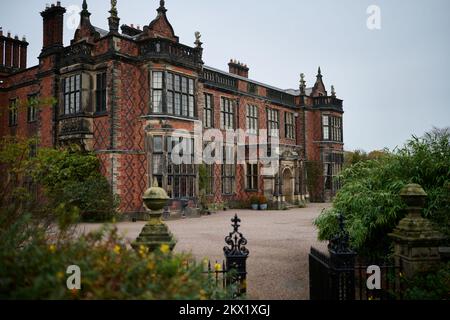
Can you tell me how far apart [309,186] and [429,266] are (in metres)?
26.5

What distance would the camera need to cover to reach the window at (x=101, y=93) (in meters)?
17.9

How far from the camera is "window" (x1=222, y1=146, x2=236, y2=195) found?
81.6 ft

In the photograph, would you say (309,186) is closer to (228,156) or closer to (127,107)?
(228,156)

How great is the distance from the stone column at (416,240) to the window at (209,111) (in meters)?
18.6

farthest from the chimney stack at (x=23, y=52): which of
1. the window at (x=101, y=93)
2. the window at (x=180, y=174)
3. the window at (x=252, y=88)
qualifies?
the window at (x=252, y=88)

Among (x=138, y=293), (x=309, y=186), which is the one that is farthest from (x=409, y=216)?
(x=309, y=186)

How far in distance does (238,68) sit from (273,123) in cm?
595

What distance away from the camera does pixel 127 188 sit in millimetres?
17562

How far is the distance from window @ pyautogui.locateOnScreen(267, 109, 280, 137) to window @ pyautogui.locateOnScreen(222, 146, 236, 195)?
4754mm

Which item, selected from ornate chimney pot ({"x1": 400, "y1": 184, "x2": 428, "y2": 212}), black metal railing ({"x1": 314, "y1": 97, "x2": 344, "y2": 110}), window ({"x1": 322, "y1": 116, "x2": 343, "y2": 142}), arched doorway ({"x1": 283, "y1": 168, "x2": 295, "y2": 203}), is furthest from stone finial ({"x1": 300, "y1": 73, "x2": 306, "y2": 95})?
ornate chimney pot ({"x1": 400, "y1": 184, "x2": 428, "y2": 212})

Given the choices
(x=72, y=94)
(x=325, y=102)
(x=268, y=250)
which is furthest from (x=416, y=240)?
(x=325, y=102)

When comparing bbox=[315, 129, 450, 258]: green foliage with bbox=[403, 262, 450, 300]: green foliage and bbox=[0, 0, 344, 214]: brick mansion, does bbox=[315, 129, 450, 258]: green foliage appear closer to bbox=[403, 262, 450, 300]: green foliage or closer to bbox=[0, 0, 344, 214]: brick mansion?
bbox=[403, 262, 450, 300]: green foliage

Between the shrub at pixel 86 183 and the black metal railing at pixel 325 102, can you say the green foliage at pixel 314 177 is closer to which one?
the black metal railing at pixel 325 102

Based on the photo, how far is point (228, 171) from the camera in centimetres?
2519
